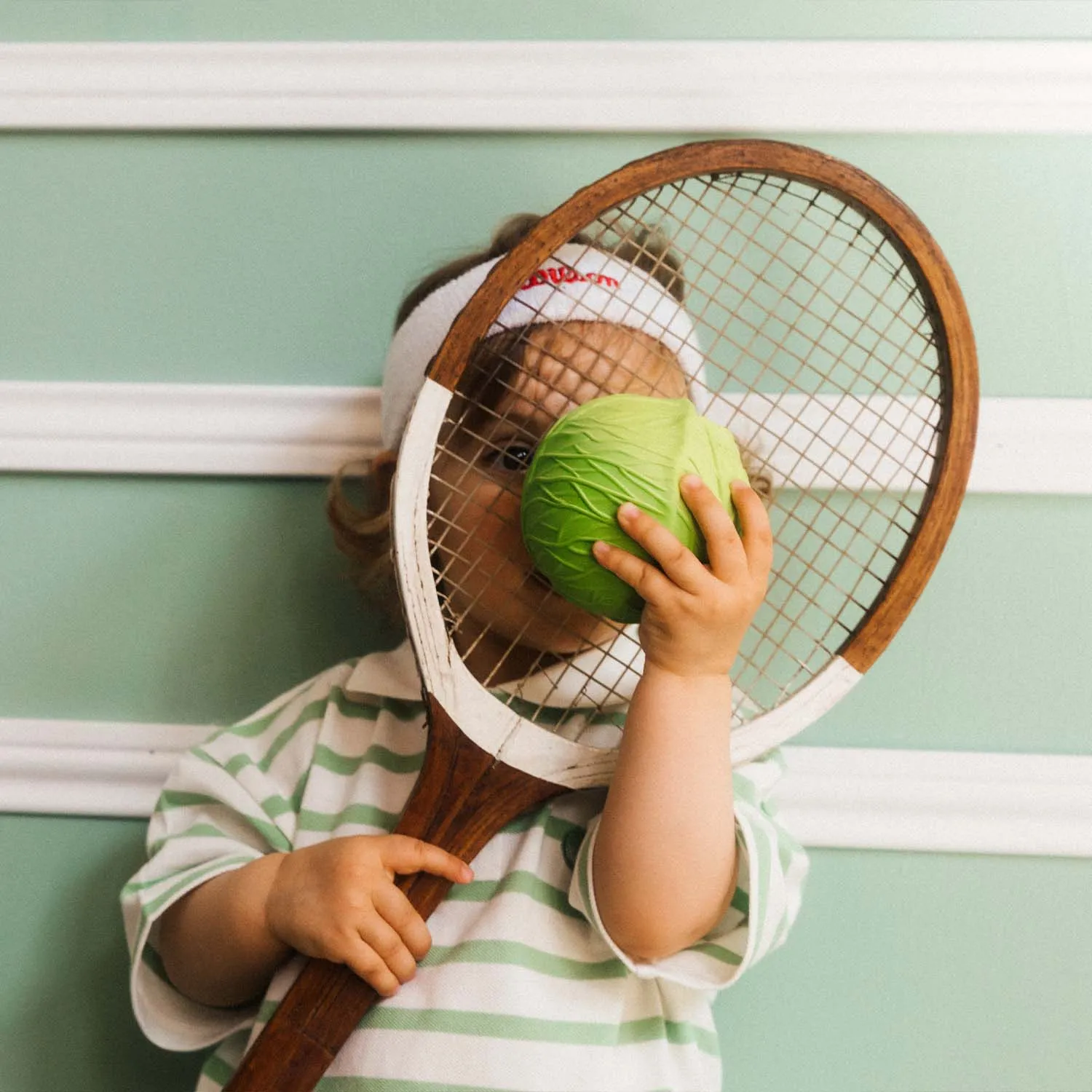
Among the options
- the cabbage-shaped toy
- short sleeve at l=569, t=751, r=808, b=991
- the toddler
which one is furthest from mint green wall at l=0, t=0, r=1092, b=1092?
the cabbage-shaped toy

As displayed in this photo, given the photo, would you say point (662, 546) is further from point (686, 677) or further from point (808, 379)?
point (808, 379)

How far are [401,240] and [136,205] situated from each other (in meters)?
0.22

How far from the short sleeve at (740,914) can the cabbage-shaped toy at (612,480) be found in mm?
152

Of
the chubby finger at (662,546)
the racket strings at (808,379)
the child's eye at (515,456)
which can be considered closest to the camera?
the chubby finger at (662,546)

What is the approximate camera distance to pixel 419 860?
1.94 feet

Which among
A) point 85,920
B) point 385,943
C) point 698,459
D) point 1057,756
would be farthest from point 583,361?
point 85,920

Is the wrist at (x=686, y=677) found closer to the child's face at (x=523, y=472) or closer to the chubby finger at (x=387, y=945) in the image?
the child's face at (x=523, y=472)

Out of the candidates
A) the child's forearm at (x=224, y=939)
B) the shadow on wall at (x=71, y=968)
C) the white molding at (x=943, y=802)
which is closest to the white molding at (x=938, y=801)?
the white molding at (x=943, y=802)

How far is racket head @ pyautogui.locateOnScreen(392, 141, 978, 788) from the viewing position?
0.59 metres

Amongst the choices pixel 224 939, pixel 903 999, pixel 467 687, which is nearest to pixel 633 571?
pixel 467 687

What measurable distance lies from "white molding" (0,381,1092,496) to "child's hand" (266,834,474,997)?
33cm

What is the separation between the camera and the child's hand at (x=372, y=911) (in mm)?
590

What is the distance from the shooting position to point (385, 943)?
593 millimetres

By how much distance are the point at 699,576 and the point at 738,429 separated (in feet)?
0.89
